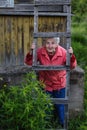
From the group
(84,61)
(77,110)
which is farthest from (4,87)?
(84,61)

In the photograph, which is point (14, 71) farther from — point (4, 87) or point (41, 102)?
point (41, 102)

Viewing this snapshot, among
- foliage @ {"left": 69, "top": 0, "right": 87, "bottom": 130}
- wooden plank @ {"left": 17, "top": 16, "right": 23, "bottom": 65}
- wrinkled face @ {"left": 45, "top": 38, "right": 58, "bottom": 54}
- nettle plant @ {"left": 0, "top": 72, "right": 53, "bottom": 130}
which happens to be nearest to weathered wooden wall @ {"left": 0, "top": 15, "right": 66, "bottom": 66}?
wooden plank @ {"left": 17, "top": 16, "right": 23, "bottom": 65}

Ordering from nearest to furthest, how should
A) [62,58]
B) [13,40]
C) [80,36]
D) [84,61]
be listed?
[62,58] < [13,40] < [84,61] < [80,36]

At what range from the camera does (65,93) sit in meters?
6.74

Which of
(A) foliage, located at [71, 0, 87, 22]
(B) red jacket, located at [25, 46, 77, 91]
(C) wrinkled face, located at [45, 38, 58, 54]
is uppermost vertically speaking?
(A) foliage, located at [71, 0, 87, 22]

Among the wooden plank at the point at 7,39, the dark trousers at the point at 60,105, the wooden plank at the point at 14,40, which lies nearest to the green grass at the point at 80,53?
the dark trousers at the point at 60,105

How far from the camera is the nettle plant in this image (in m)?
6.18

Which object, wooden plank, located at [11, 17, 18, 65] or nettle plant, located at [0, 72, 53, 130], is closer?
nettle plant, located at [0, 72, 53, 130]

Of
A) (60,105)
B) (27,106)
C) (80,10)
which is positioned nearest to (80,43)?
(80,10)

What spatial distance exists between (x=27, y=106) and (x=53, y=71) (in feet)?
2.80

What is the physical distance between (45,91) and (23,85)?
1.33ft

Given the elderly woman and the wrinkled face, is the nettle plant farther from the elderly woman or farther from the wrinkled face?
the wrinkled face

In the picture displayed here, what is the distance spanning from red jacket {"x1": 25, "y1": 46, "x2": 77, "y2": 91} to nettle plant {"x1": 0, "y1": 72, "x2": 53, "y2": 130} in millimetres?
353

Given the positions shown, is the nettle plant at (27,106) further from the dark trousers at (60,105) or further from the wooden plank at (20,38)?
the wooden plank at (20,38)
